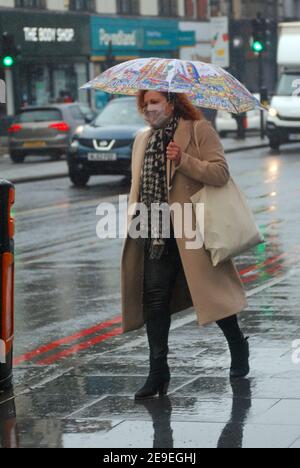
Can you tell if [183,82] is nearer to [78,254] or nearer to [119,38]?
[78,254]

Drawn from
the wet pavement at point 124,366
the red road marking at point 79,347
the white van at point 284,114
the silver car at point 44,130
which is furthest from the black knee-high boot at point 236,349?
the silver car at point 44,130

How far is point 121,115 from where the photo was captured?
25750 mm

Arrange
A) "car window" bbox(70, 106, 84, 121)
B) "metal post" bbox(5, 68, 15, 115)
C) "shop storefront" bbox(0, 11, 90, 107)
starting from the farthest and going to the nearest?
1. "shop storefront" bbox(0, 11, 90, 107)
2. "metal post" bbox(5, 68, 15, 115)
3. "car window" bbox(70, 106, 84, 121)

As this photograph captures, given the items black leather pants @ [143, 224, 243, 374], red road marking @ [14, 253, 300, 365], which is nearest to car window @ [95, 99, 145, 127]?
red road marking @ [14, 253, 300, 365]

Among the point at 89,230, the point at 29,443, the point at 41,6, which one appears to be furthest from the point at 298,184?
the point at 41,6

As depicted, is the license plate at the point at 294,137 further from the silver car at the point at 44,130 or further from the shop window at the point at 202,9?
the shop window at the point at 202,9

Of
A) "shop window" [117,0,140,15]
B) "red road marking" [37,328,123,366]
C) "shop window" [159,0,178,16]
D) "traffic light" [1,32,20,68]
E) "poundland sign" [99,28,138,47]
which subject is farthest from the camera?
"shop window" [159,0,178,16]

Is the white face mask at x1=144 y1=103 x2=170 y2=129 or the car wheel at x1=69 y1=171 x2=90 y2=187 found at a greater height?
the white face mask at x1=144 y1=103 x2=170 y2=129

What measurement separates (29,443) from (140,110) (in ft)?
6.79

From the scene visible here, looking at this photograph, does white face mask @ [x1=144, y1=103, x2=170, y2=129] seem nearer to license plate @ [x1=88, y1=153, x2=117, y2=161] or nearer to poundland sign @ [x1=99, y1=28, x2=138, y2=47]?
license plate @ [x1=88, y1=153, x2=117, y2=161]

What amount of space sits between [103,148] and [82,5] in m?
30.9

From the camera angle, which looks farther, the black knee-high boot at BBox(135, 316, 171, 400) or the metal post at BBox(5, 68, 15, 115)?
the metal post at BBox(5, 68, 15, 115)

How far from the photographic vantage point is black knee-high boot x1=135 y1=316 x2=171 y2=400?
23.3ft

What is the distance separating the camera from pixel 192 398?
703 centimetres
